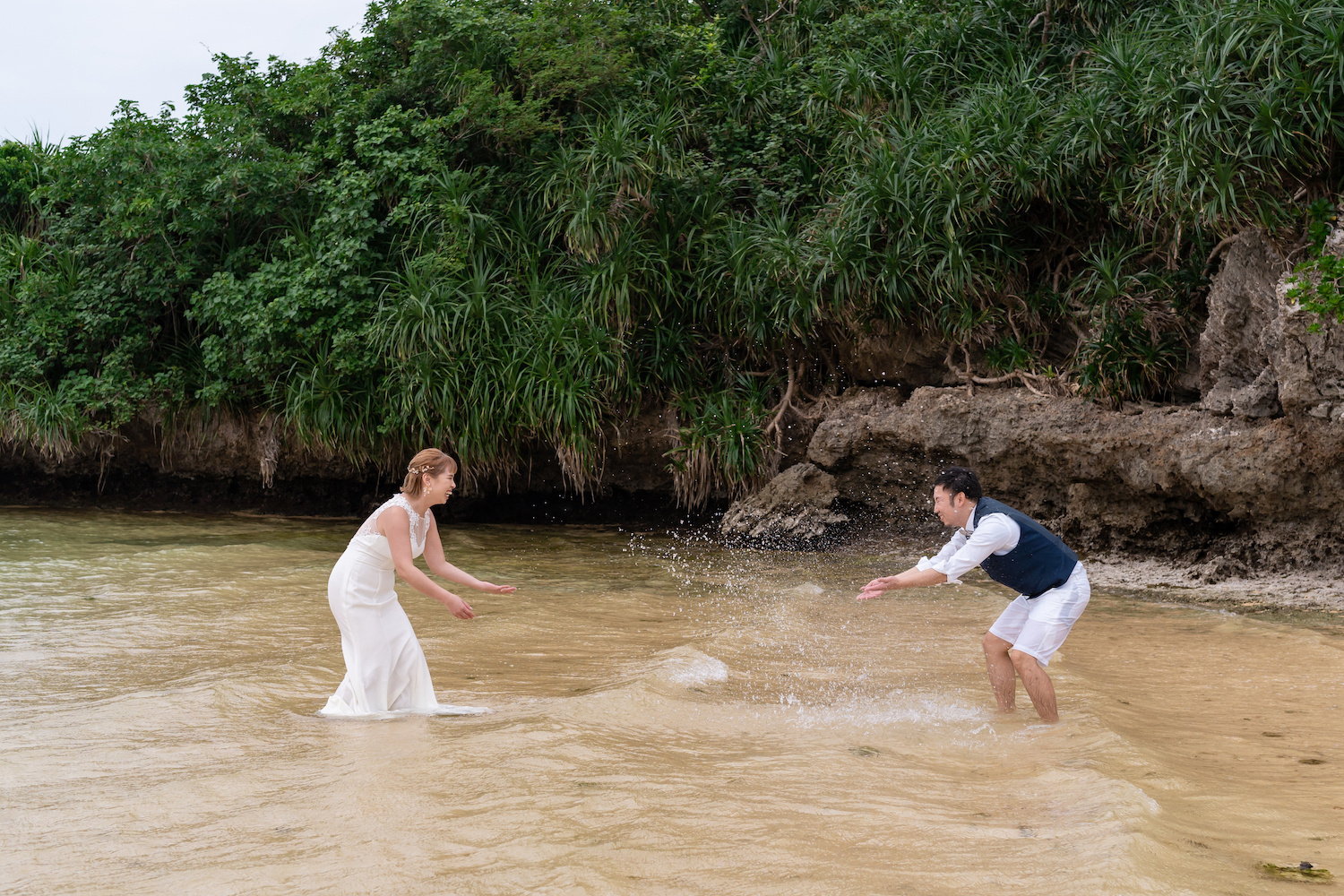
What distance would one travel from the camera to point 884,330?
1012 cm

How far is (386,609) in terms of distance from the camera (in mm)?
4637

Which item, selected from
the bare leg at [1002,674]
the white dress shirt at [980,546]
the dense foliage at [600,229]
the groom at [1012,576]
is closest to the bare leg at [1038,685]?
the groom at [1012,576]

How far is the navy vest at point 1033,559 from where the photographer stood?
15.1 ft

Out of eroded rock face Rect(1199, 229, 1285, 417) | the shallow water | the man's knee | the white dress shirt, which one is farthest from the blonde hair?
eroded rock face Rect(1199, 229, 1285, 417)

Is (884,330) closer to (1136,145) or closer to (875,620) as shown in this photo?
(1136,145)

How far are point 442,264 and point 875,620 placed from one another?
20.8 ft

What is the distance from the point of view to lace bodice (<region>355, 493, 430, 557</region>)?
15.0 feet

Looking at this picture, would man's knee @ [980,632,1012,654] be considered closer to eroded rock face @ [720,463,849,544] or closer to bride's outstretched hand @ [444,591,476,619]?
bride's outstretched hand @ [444,591,476,619]

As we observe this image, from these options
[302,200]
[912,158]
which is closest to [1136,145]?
[912,158]

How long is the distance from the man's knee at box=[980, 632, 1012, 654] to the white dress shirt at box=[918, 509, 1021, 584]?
421mm

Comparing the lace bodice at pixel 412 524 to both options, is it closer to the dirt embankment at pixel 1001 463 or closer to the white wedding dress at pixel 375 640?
the white wedding dress at pixel 375 640

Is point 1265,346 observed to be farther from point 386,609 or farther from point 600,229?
point 386,609

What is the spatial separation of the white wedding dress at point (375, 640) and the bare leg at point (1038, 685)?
2516mm

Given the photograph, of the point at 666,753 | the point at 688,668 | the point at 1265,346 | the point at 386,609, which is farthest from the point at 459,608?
the point at 1265,346
